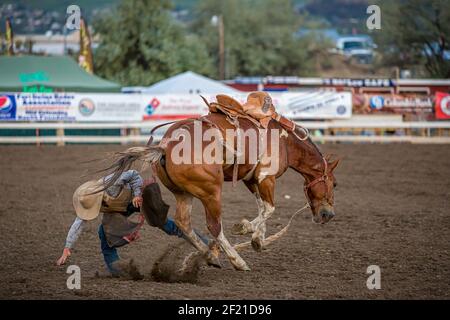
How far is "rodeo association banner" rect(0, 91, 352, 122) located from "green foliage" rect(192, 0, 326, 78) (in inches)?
909

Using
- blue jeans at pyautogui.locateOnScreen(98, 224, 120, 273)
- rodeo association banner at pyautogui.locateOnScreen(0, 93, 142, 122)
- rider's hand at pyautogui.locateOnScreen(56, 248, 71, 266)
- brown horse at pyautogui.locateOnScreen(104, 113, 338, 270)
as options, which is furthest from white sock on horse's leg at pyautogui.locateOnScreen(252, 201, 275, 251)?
rodeo association banner at pyautogui.locateOnScreen(0, 93, 142, 122)

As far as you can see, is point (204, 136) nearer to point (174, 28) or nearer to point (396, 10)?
point (396, 10)

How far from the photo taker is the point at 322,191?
753 centimetres

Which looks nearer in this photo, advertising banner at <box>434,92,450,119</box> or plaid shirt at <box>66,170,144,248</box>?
plaid shirt at <box>66,170,144,248</box>

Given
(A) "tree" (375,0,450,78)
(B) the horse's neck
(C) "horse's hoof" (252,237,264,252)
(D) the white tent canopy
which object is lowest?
(C) "horse's hoof" (252,237,264,252)

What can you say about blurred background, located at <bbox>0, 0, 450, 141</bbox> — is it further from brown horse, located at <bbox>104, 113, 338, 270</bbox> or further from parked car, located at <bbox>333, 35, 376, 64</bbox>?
brown horse, located at <bbox>104, 113, 338, 270</bbox>

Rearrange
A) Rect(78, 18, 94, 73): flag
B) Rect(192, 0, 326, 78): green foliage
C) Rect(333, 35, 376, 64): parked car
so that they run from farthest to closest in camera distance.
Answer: Rect(333, 35, 376, 64): parked car → Rect(192, 0, 326, 78): green foliage → Rect(78, 18, 94, 73): flag

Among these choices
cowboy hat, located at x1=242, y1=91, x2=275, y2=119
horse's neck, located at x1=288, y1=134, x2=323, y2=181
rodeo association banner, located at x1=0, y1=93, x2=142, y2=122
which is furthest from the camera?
rodeo association banner, located at x1=0, y1=93, x2=142, y2=122

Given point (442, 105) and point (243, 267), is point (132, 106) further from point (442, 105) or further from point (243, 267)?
point (243, 267)

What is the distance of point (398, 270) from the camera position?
6.94m

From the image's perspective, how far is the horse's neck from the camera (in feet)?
24.3

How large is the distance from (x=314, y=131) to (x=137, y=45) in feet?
51.4

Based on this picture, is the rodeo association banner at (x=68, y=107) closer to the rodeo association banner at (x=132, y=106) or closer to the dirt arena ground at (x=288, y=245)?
the rodeo association banner at (x=132, y=106)

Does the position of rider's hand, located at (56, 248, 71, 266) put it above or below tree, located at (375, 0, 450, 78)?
below
